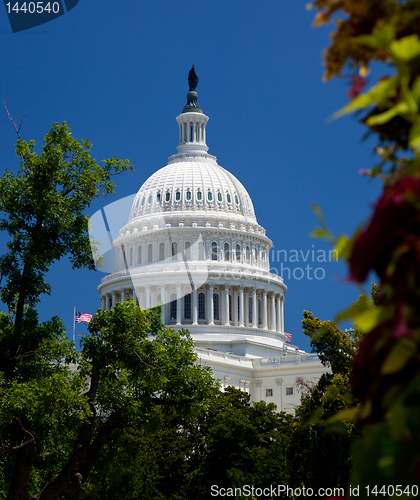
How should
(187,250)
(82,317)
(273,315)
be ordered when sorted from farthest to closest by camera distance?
(273,315) < (187,250) < (82,317)

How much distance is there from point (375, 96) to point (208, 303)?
119374 mm

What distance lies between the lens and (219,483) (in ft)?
190

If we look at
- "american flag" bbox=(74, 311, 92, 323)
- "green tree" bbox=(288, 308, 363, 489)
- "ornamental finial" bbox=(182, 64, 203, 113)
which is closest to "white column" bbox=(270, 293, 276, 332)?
"american flag" bbox=(74, 311, 92, 323)

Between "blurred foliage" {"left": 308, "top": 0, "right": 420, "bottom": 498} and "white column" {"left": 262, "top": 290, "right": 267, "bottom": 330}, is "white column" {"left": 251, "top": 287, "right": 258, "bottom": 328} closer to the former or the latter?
"white column" {"left": 262, "top": 290, "right": 267, "bottom": 330}

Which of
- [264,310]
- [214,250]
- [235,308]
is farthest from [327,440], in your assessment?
[214,250]

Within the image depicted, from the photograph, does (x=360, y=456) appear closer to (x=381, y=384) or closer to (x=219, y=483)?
(x=381, y=384)

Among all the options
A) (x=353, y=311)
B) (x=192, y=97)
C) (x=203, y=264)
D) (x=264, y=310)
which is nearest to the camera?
(x=353, y=311)

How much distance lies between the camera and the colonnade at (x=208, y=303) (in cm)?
12181

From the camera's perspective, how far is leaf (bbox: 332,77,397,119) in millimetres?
3096

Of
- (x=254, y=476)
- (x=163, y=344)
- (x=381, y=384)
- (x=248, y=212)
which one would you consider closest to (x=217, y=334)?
(x=248, y=212)

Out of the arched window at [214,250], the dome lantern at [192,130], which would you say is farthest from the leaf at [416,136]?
the dome lantern at [192,130]

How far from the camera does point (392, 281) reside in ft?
9.66

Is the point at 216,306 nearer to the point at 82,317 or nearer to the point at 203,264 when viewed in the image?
the point at 203,264

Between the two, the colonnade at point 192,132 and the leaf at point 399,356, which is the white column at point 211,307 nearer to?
the colonnade at point 192,132
